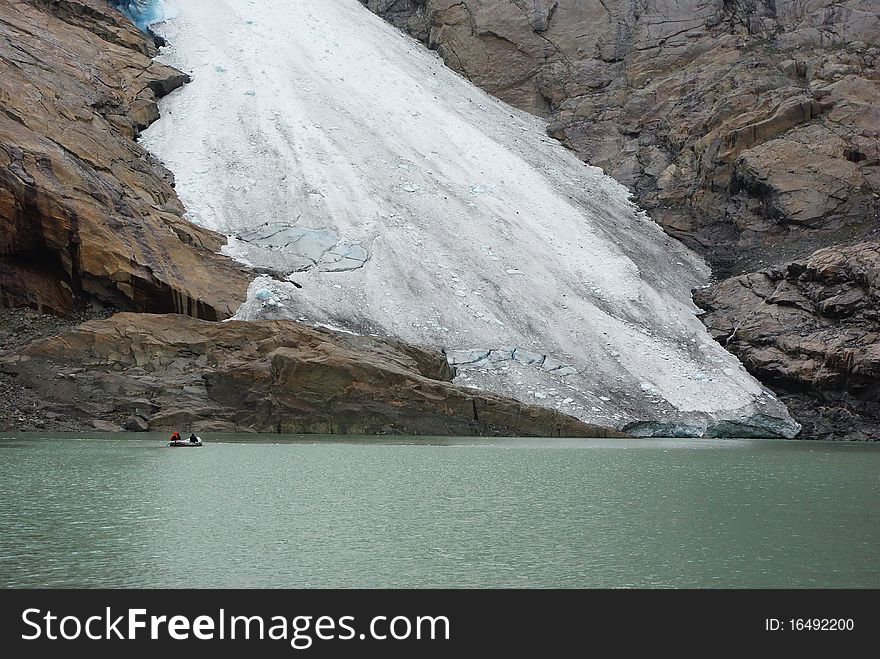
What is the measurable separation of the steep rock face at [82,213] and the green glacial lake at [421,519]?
370 inches

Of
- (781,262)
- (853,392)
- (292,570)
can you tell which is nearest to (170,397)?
(292,570)

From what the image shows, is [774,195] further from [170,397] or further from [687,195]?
[170,397]

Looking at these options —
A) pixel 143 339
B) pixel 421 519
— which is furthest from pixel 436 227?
pixel 421 519

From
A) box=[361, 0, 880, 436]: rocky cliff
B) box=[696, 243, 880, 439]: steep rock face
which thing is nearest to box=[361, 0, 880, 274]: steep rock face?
box=[361, 0, 880, 436]: rocky cliff

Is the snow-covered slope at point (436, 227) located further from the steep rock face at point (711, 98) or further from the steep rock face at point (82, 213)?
the steep rock face at point (711, 98)

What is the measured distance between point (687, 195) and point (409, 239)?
54.2ft

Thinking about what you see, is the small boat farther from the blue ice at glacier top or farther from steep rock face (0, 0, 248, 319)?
the blue ice at glacier top

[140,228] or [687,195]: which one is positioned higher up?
[687,195]

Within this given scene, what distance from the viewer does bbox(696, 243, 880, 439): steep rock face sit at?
1273 inches

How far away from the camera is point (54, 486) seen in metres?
15.0

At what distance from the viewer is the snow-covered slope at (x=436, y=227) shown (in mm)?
32625

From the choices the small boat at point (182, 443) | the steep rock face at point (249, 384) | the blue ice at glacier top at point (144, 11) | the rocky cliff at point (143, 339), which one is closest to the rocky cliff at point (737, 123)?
the rocky cliff at point (143, 339)

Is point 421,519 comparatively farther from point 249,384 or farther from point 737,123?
point 737,123
